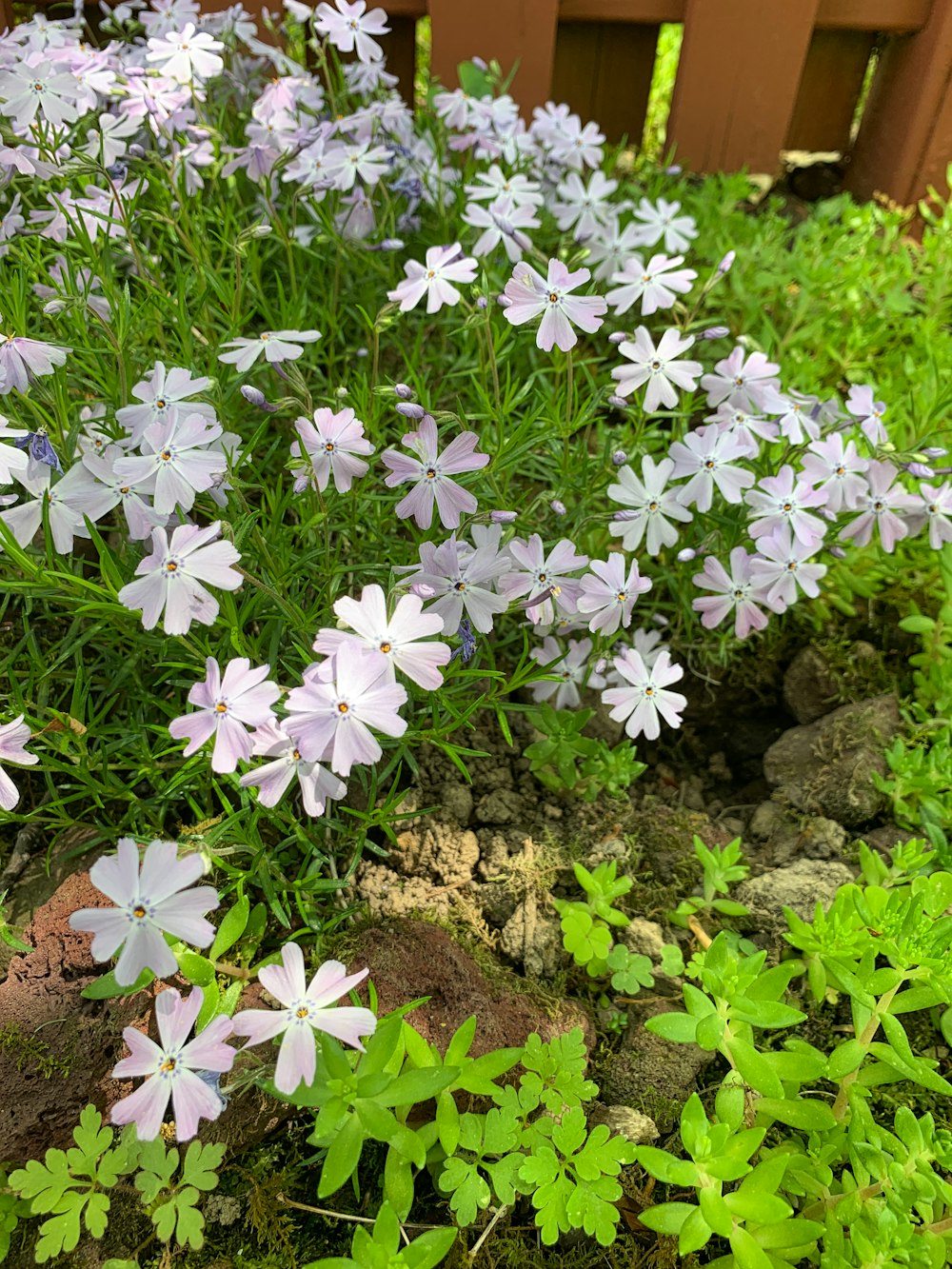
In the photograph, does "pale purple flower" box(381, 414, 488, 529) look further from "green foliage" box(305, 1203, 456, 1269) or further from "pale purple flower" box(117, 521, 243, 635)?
"green foliage" box(305, 1203, 456, 1269)

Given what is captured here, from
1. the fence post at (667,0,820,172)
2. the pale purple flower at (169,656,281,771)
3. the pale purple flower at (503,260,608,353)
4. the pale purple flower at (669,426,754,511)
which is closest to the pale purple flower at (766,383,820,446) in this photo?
the pale purple flower at (669,426,754,511)

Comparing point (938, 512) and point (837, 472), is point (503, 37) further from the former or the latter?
point (938, 512)

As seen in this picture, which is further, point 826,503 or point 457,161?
point 457,161

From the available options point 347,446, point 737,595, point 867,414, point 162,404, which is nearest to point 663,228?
point 867,414

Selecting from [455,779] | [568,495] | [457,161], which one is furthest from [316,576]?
[457,161]

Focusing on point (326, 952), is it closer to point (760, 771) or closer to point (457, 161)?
Result: point (760, 771)

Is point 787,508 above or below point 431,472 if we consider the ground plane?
below

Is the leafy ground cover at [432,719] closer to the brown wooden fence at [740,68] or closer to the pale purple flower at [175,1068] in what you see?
the pale purple flower at [175,1068]
